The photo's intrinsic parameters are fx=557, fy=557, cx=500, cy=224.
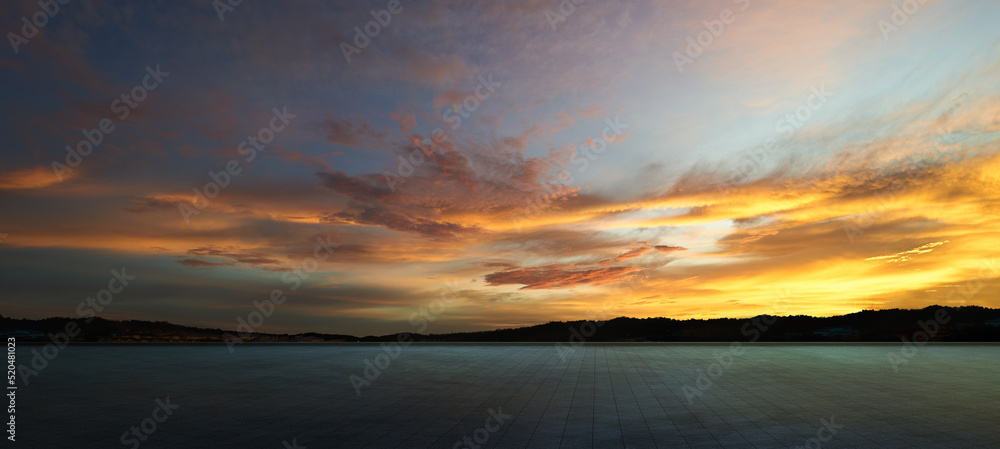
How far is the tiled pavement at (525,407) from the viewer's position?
9883 millimetres

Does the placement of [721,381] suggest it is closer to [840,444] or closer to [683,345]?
[840,444]

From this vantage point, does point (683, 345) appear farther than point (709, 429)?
Yes

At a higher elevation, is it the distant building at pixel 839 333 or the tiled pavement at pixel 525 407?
the tiled pavement at pixel 525 407

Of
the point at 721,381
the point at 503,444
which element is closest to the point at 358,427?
the point at 503,444

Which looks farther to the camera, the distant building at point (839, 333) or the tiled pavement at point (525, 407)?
the distant building at point (839, 333)

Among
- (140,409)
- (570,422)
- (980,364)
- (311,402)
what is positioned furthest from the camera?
(980,364)

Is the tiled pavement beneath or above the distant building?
above

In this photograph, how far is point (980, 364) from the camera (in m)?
23.8

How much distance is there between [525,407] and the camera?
13219mm

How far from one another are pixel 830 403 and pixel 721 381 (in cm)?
457

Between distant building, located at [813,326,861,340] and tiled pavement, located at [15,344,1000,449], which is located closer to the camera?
tiled pavement, located at [15,344,1000,449]

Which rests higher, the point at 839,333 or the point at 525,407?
the point at 525,407

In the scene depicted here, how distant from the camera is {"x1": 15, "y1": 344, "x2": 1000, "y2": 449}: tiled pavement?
32.4 ft

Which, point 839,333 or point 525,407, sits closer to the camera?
point 525,407
